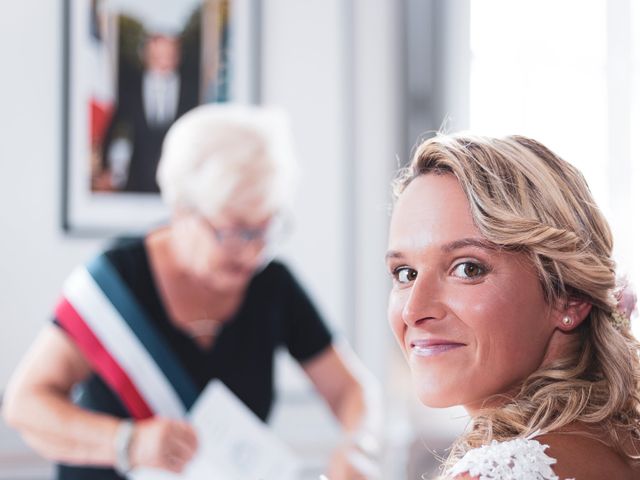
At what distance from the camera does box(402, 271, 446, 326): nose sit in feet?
3.66

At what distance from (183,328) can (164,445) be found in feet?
1.29

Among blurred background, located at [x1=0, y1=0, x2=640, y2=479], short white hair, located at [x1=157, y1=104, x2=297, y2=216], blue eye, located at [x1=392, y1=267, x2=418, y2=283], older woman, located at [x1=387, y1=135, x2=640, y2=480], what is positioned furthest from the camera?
blurred background, located at [x1=0, y1=0, x2=640, y2=479]

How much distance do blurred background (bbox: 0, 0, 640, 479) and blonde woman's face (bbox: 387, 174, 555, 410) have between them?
130 cm

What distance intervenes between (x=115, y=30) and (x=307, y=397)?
5.09ft

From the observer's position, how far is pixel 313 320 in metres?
2.47

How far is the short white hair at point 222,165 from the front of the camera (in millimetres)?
2297

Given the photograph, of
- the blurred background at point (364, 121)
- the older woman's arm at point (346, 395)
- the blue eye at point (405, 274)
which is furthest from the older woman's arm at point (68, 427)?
the blue eye at point (405, 274)

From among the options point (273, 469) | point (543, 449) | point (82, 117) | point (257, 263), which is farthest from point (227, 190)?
point (543, 449)

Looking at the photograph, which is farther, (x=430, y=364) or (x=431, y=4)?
(x=431, y=4)

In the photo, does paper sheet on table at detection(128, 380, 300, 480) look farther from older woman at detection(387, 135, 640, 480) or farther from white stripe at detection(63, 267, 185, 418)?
older woman at detection(387, 135, 640, 480)

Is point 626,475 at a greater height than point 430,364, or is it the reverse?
point 430,364

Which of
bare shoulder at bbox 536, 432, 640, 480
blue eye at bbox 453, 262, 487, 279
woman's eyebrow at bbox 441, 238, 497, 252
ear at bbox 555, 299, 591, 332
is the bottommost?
bare shoulder at bbox 536, 432, 640, 480

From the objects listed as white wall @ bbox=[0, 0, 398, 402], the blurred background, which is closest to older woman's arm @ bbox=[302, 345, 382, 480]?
the blurred background

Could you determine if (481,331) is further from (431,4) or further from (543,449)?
(431,4)
